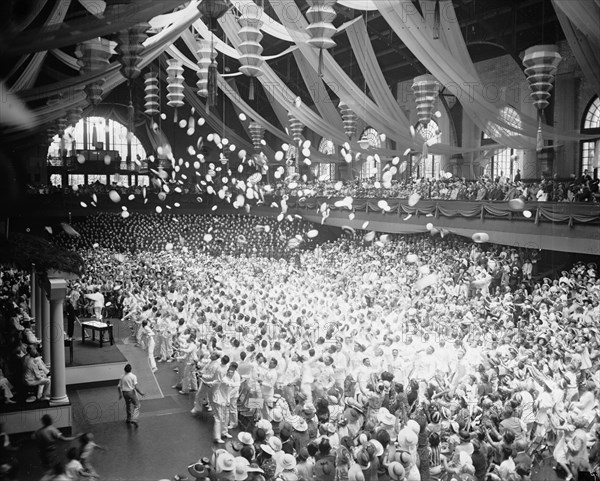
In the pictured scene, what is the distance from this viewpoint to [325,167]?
1341 inches

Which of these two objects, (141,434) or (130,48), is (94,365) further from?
(130,48)

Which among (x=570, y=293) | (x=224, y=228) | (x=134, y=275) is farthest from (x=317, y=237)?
(x=570, y=293)

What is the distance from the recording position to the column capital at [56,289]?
29.2 feet

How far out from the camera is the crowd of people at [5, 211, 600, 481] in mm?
6480

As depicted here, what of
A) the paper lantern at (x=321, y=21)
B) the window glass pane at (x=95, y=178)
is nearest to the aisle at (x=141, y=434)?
the paper lantern at (x=321, y=21)

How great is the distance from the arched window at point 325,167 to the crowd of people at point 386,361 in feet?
44.2

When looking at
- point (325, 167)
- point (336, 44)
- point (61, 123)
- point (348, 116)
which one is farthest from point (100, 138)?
point (336, 44)

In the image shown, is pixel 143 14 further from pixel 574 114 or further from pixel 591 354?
pixel 574 114

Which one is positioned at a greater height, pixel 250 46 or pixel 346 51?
pixel 346 51

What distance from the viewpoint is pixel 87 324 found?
12.5 meters

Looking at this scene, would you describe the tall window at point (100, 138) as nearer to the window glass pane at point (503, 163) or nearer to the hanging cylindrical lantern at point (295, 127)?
the hanging cylindrical lantern at point (295, 127)

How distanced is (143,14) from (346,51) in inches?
846

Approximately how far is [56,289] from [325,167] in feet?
85.5

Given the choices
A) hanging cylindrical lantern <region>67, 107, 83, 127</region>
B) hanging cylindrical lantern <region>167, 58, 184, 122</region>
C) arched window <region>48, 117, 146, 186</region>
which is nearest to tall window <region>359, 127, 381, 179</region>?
arched window <region>48, 117, 146, 186</region>
